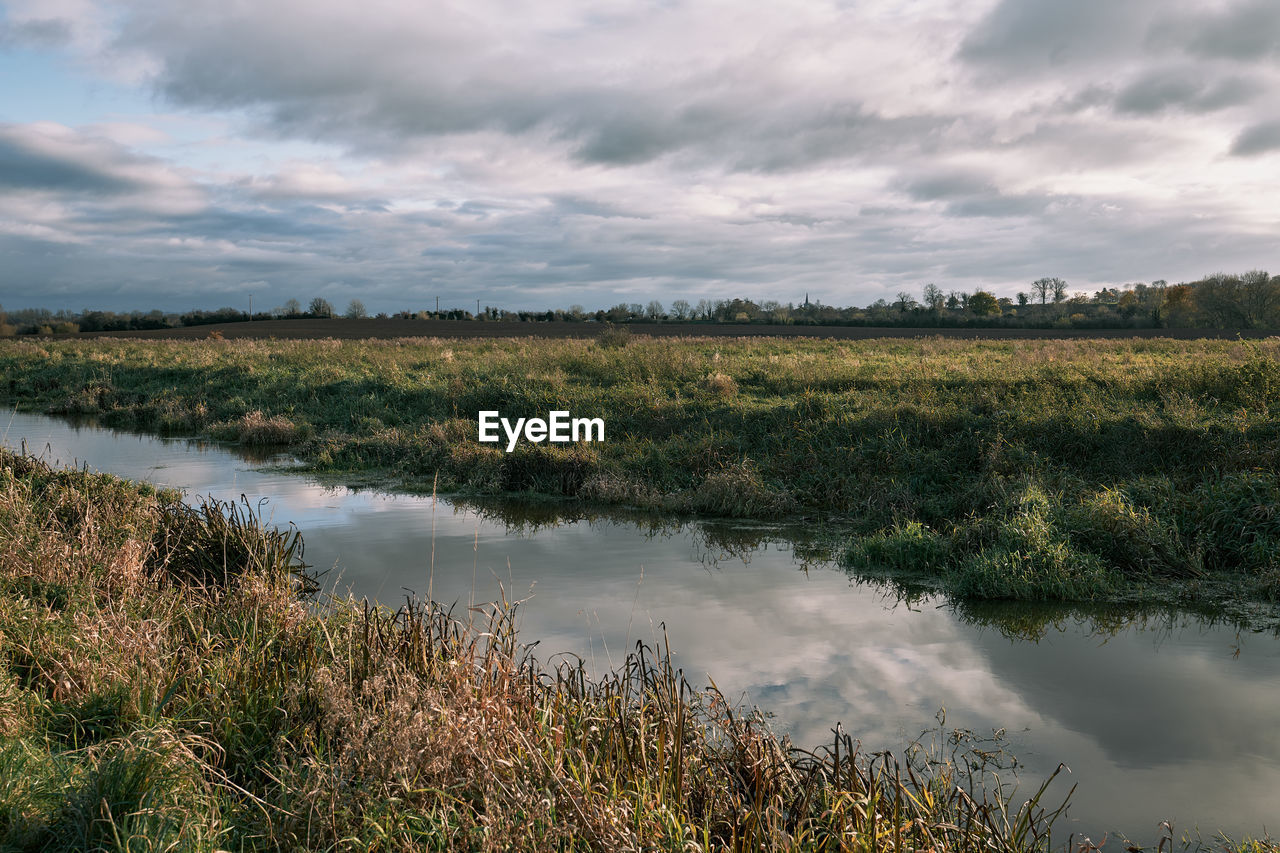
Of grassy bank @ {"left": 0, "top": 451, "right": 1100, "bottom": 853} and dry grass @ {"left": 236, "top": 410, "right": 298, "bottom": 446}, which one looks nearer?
grassy bank @ {"left": 0, "top": 451, "right": 1100, "bottom": 853}

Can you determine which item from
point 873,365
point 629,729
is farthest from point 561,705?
point 873,365

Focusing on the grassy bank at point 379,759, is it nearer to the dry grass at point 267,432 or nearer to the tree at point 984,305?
the dry grass at point 267,432

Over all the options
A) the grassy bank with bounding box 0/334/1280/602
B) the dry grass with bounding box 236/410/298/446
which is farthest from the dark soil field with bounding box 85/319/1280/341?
the dry grass with bounding box 236/410/298/446

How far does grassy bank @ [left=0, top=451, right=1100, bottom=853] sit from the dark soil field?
137ft

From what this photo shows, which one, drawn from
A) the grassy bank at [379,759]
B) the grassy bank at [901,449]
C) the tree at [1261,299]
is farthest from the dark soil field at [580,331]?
the grassy bank at [379,759]

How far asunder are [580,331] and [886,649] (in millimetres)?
49240

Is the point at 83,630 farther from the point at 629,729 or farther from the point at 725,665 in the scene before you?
the point at 725,665

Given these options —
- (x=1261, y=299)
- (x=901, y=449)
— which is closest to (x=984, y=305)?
(x=1261, y=299)

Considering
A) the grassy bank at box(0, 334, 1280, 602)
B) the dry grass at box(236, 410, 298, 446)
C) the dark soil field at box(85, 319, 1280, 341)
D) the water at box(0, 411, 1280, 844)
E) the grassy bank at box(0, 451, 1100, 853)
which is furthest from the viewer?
the dark soil field at box(85, 319, 1280, 341)

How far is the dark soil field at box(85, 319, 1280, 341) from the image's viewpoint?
158 feet

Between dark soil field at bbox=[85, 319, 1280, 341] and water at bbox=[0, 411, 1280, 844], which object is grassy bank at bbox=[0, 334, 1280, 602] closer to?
water at bbox=[0, 411, 1280, 844]

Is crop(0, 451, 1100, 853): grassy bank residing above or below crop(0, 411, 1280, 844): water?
above

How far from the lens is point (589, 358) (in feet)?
78.8

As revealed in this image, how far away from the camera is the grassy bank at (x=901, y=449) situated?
9.64 metres
